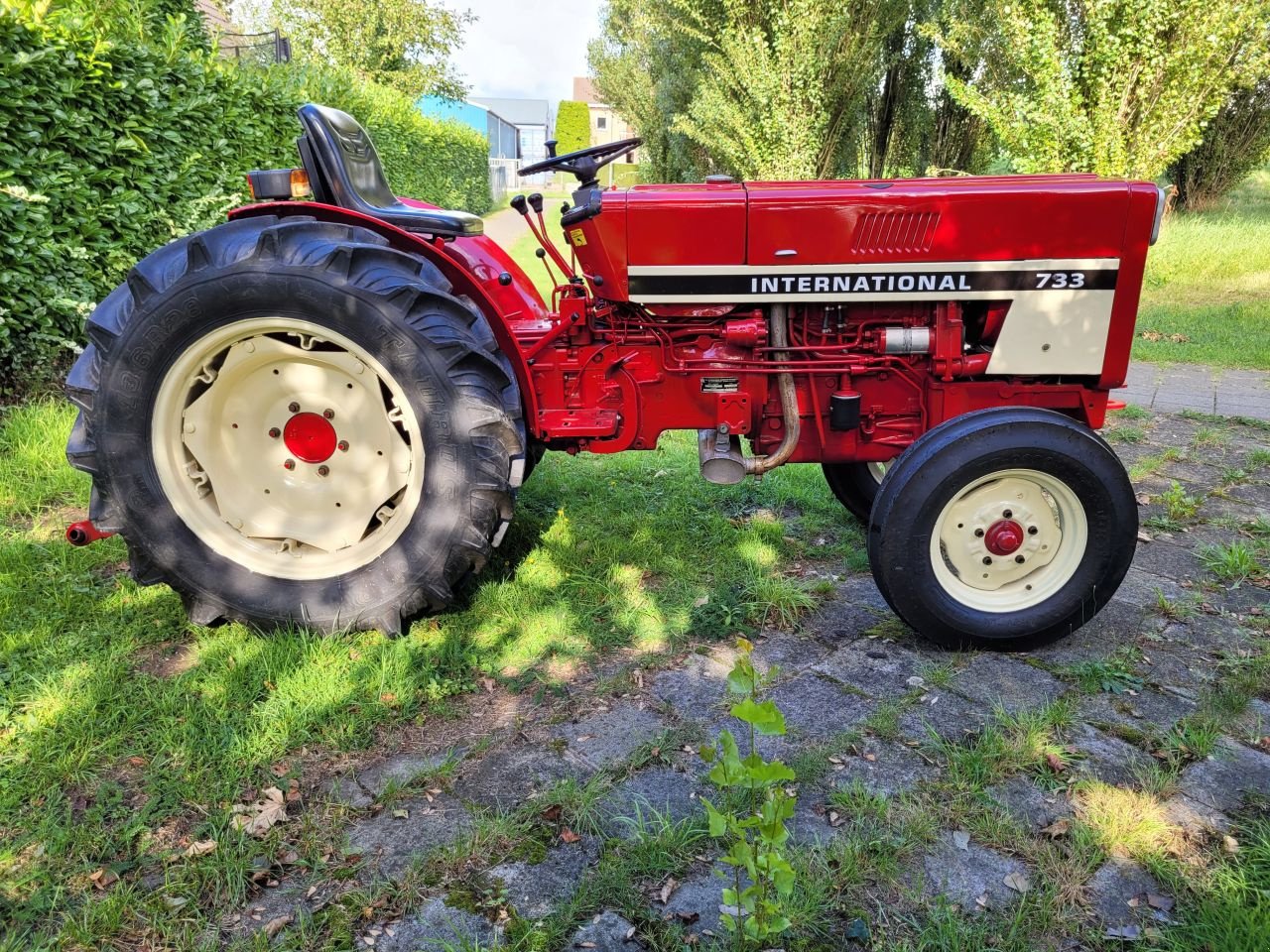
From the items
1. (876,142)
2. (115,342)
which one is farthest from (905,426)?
(876,142)

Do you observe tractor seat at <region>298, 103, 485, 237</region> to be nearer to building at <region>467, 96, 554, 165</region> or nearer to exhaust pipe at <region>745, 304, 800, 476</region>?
exhaust pipe at <region>745, 304, 800, 476</region>

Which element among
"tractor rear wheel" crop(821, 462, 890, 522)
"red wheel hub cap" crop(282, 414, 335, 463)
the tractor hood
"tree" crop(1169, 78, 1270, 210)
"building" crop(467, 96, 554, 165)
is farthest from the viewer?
"building" crop(467, 96, 554, 165)

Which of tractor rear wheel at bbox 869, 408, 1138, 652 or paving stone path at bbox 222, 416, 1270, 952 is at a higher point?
tractor rear wheel at bbox 869, 408, 1138, 652

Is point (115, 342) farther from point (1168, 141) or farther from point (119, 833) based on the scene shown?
point (1168, 141)

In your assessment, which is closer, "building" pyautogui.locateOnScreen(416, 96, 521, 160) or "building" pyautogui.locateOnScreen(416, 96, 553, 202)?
"building" pyautogui.locateOnScreen(416, 96, 553, 202)

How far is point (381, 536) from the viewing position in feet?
9.12

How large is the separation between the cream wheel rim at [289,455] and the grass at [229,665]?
1.07 feet

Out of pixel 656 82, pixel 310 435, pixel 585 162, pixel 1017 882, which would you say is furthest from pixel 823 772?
pixel 656 82

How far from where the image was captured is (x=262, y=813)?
206 cm

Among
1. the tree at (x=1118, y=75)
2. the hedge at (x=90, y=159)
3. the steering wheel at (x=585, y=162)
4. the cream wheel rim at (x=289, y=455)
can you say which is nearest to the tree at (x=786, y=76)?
the tree at (x=1118, y=75)

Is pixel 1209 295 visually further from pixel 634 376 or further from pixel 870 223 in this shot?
pixel 634 376

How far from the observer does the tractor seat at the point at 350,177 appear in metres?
3.13

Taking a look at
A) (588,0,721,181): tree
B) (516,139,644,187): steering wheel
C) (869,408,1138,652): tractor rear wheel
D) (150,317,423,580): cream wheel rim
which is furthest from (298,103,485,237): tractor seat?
(588,0,721,181): tree

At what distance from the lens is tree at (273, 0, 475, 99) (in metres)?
24.0
